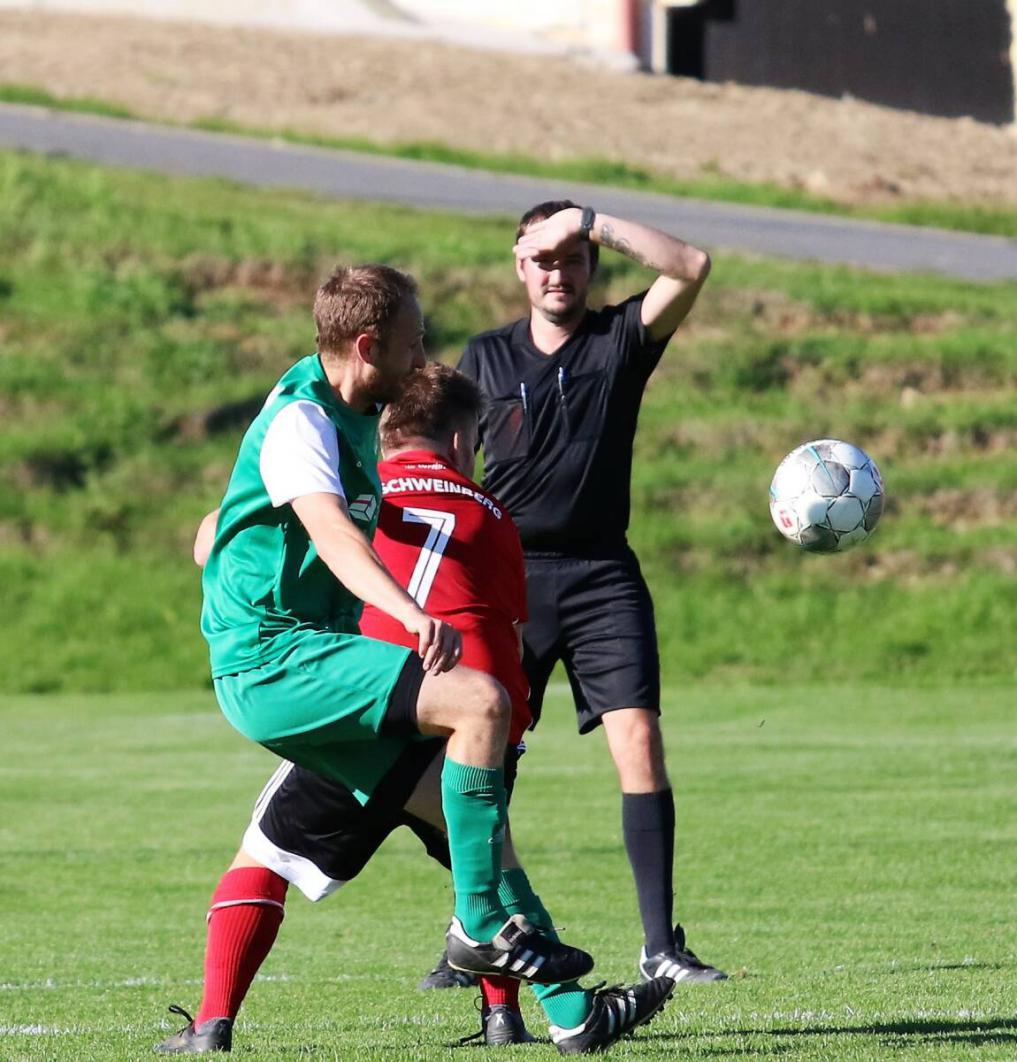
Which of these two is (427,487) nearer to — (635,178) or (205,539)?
(205,539)

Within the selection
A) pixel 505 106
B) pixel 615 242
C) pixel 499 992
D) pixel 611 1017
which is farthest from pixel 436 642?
pixel 505 106

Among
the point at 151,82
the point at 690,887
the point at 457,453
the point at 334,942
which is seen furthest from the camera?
the point at 151,82

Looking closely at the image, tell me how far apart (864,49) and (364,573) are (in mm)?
36049

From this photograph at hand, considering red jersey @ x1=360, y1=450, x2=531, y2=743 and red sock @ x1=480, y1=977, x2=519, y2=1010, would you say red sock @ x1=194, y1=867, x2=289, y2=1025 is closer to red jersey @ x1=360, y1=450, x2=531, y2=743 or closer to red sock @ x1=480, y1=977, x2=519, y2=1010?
red sock @ x1=480, y1=977, x2=519, y2=1010

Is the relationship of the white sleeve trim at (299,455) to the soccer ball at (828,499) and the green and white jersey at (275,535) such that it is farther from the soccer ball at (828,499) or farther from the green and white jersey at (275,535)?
the soccer ball at (828,499)

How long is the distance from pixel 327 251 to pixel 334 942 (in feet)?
64.9

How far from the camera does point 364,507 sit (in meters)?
5.02

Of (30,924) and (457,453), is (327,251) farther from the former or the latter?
(457,453)

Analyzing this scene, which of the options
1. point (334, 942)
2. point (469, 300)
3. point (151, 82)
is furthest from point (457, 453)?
point (151, 82)

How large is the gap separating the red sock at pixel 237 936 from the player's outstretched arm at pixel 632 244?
1.83 m

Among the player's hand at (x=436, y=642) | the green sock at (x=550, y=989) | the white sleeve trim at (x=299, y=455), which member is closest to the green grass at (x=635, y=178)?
the white sleeve trim at (x=299, y=455)

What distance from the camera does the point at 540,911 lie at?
4.99m

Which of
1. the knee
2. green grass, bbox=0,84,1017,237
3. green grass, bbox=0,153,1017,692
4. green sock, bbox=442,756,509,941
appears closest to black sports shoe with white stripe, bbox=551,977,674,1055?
green sock, bbox=442,756,509,941

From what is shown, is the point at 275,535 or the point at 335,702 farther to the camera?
the point at 275,535
